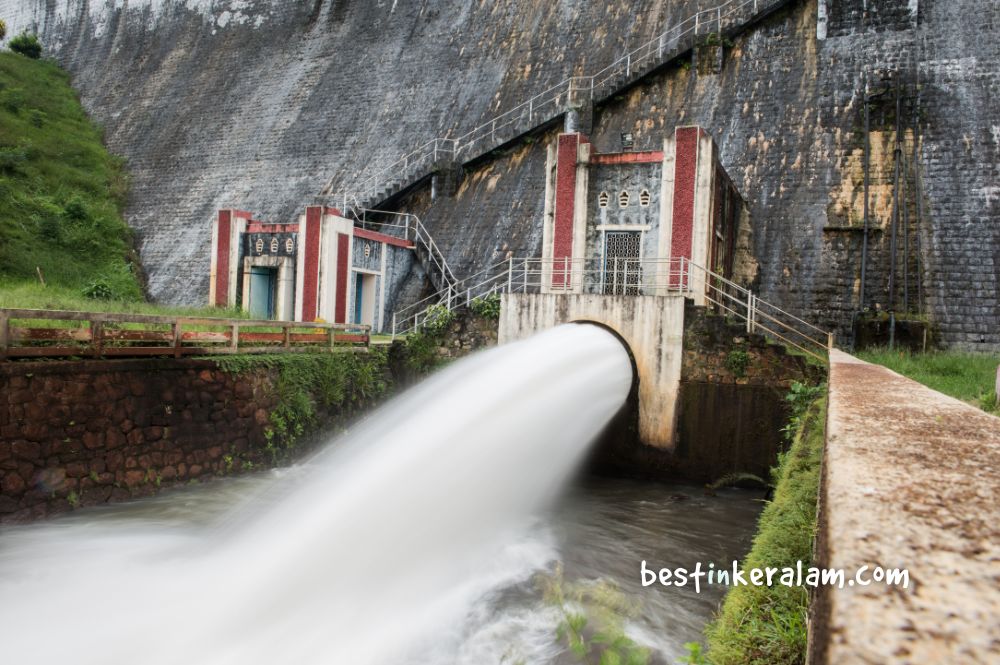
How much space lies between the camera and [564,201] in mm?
13859

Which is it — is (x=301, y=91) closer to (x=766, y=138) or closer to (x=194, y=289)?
(x=194, y=289)

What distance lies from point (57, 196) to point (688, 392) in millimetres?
24278

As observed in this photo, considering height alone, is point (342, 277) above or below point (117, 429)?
above

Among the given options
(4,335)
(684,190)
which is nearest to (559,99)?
(684,190)

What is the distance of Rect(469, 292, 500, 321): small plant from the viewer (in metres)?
12.9

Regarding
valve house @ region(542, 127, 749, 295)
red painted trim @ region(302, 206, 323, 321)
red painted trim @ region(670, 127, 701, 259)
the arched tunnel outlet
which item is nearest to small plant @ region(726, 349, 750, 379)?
the arched tunnel outlet

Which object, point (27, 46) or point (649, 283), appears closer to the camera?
point (649, 283)

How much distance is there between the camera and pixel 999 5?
649 inches

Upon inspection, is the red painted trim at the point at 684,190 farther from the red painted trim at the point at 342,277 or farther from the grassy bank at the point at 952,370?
the red painted trim at the point at 342,277

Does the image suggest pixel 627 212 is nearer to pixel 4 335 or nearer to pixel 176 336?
pixel 176 336

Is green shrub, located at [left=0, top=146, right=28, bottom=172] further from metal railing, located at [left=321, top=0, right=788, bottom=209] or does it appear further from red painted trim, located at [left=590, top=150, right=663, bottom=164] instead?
red painted trim, located at [left=590, top=150, right=663, bottom=164]

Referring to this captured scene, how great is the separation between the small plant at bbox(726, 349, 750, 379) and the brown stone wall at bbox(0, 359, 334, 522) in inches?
283

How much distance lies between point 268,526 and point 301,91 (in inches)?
951

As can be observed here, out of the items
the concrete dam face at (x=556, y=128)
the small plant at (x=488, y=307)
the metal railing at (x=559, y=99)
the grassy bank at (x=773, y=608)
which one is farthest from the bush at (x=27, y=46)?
the grassy bank at (x=773, y=608)
